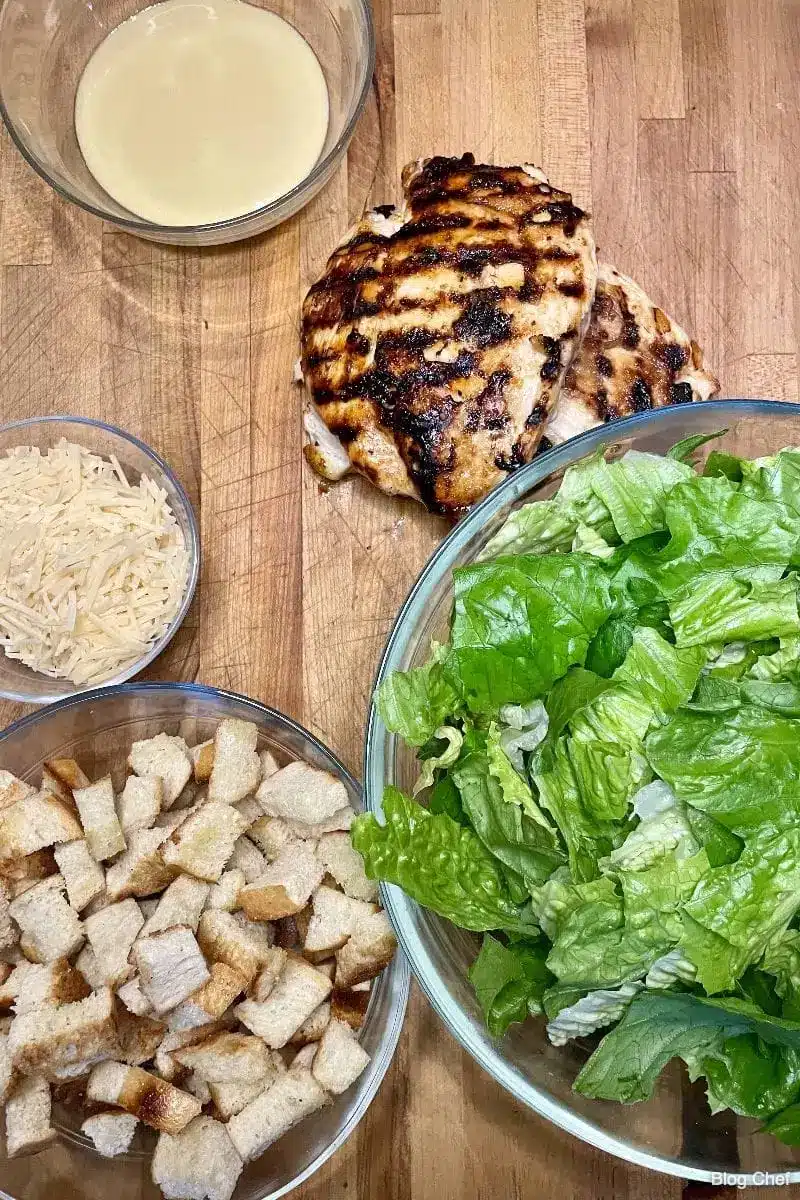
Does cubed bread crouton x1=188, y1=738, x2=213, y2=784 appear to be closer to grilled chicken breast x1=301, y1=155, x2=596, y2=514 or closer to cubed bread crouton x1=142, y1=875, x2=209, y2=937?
cubed bread crouton x1=142, y1=875, x2=209, y2=937

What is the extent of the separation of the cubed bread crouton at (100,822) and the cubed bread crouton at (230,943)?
0.69 ft

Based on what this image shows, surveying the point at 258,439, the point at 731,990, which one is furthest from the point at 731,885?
the point at 258,439

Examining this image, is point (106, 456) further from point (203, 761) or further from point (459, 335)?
point (459, 335)

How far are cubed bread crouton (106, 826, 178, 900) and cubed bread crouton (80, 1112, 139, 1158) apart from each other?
0.37 m

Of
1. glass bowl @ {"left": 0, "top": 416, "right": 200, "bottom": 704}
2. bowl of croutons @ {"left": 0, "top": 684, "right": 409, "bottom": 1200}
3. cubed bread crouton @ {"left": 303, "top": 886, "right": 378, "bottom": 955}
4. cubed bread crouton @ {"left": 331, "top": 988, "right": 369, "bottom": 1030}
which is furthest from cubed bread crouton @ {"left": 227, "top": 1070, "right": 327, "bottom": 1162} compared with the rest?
glass bowl @ {"left": 0, "top": 416, "right": 200, "bottom": 704}

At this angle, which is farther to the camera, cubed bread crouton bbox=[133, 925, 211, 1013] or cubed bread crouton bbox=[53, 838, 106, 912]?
cubed bread crouton bbox=[53, 838, 106, 912]

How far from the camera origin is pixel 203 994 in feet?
6.03

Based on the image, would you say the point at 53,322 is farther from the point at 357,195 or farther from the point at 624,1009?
the point at 624,1009

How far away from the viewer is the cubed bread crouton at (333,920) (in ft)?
6.34

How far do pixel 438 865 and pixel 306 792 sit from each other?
0.40 meters

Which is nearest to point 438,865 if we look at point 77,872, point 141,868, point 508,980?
point 508,980

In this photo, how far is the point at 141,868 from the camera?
194cm

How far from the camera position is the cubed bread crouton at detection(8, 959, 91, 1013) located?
1.86m

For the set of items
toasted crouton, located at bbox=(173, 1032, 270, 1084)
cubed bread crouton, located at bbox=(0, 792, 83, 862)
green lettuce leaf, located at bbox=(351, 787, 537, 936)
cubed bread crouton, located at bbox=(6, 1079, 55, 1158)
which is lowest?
cubed bread crouton, located at bbox=(6, 1079, 55, 1158)
